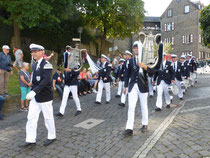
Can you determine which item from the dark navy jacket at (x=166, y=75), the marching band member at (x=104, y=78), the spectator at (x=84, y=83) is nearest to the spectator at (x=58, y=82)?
the spectator at (x=84, y=83)

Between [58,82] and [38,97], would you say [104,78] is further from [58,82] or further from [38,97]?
[38,97]

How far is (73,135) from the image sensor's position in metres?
5.37

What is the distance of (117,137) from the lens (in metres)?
5.10

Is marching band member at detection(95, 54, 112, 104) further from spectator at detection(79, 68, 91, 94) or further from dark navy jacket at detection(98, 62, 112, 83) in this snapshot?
spectator at detection(79, 68, 91, 94)

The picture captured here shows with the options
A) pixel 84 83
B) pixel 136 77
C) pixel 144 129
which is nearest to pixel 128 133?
pixel 144 129

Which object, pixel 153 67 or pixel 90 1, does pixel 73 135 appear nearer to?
pixel 153 67

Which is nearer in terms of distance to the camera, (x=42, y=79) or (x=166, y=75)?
(x=42, y=79)

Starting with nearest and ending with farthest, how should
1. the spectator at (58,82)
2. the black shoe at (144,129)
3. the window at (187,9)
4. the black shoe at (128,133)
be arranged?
the black shoe at (128,133) → the black shoe at (144,129) → the spectator at (58,82) → the window at (187,9)

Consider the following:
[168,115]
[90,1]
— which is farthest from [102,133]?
[90,1]

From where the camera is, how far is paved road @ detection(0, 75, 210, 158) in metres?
4.29

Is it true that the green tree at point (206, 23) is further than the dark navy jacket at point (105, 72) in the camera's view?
Yes

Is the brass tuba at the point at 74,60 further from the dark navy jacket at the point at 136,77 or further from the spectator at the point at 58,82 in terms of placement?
the spectator at the point at 58,82

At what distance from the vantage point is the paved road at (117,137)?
4285 mm

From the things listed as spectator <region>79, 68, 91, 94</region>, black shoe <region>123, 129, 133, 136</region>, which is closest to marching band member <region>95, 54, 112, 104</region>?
spectator <region>79, 68, 91, 94</region>
